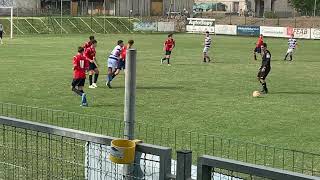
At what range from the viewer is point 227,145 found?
1210 centimetres

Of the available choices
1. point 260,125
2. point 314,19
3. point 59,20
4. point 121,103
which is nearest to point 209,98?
point 121,103

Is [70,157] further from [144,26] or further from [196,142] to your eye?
[144,26]

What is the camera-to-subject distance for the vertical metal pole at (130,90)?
4945 mm

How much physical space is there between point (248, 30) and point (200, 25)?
7.47m

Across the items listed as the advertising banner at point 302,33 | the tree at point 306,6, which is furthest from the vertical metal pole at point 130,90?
the tree at point 306,6

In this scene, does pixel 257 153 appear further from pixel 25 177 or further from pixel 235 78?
pixel 235 78

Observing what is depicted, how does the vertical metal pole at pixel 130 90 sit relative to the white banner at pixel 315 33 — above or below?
below

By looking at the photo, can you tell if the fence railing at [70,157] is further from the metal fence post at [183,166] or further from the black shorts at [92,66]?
the black shorts at [92,66]

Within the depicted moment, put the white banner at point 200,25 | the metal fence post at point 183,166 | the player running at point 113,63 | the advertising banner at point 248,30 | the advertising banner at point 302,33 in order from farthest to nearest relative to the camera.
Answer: the white banner at point 200,25 < the advertising banner at point 248,30 < the advertising banner at point 302,33 < the player running at point 113,63 < the metal fence post at point 183,166

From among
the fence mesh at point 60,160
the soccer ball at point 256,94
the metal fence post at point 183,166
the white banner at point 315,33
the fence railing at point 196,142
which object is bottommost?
the fence railing at point 196,142

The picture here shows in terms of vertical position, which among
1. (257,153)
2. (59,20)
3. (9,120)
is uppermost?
(59,20)

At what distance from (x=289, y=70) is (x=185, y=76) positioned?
7328 millimetres

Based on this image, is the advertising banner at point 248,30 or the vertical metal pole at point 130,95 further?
the advertising banner at point 248,30

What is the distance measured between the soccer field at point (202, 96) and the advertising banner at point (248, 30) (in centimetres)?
3964
